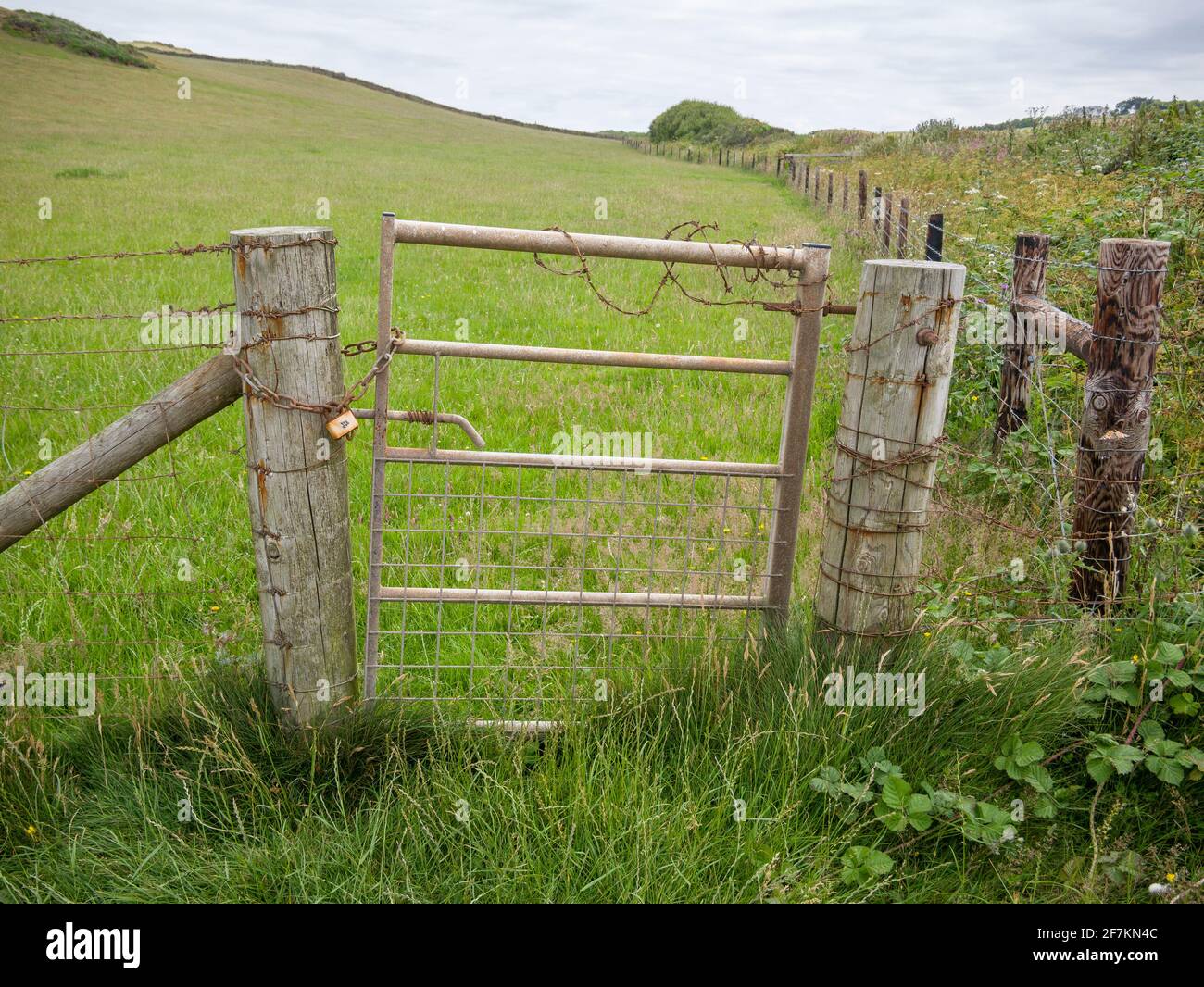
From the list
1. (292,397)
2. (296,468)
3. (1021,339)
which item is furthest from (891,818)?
(1021,339)

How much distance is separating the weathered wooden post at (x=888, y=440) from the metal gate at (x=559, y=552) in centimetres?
19

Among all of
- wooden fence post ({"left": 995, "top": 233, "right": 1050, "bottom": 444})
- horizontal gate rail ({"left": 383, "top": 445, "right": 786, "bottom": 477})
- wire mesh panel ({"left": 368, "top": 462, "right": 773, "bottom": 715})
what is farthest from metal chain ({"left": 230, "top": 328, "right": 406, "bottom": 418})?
wooden fence post ({"left": 995, "top": 233, "right": 1050, "bottom": 444})

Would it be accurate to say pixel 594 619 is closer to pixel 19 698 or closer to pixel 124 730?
pixel 124 730

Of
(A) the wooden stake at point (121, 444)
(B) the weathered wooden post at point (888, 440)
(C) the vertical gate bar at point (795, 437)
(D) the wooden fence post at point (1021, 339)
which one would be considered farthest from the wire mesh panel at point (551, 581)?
(D) the wooden fence post at point (1021, 339)

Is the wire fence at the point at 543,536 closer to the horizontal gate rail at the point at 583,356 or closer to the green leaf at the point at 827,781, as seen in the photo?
A: the horizontal gate rail at the point at 583,356

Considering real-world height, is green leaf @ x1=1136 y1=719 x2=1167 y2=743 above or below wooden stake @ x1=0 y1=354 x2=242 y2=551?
below

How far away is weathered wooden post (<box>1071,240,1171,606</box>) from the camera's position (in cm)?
365

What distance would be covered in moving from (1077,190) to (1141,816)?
9645mm

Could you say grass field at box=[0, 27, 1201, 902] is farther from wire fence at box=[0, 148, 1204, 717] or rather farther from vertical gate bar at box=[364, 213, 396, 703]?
vertical gate bar at box=[364, 213, 396, 703]

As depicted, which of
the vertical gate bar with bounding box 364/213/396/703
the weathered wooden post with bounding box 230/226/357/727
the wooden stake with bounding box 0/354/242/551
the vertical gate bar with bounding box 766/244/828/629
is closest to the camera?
the weathered wooden post with bounding box 230/226/357/727

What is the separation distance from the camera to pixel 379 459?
3.17m

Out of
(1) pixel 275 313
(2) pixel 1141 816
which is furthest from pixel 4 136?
(2) pixel 1141 816

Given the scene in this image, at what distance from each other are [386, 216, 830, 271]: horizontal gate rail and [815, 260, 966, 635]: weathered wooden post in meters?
0.30

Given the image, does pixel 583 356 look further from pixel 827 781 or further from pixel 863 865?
pixel 863 865
